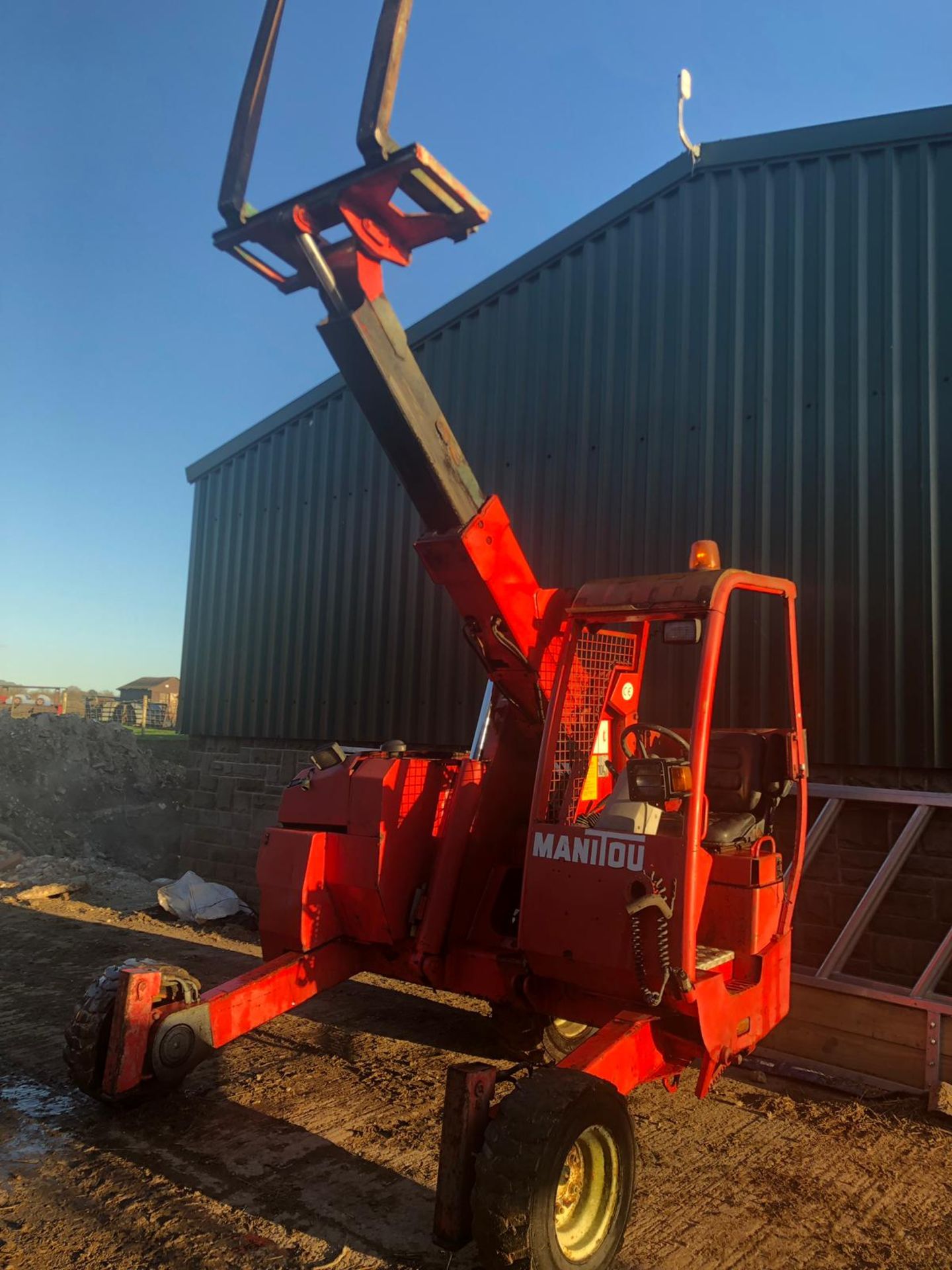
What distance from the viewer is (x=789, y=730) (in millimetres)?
5277

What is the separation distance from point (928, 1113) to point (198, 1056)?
4.08m

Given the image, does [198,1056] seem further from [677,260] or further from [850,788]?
[677,260]

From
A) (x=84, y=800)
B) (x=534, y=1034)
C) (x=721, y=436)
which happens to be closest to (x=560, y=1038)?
(x=534, y=1034)

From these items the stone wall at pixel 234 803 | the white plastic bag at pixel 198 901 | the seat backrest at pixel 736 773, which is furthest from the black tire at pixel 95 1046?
the stone wall at pixel 234 803

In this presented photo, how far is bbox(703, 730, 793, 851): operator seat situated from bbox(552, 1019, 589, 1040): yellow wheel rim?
173 cm

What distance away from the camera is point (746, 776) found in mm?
5133

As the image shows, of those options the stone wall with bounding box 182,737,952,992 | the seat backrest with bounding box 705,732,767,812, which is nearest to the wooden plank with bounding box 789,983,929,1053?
the stone wall with bounding box 182,737,952,992

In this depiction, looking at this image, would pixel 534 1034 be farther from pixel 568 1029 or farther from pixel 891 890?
pixel 891 890

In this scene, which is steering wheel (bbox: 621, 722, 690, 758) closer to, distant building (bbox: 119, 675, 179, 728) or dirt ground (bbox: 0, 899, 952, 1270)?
dirt ground (bbox: 0, 899, 952, 1270)

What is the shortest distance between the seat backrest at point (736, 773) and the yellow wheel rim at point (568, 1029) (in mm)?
1773

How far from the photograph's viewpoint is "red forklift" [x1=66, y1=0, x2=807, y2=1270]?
3963 mm

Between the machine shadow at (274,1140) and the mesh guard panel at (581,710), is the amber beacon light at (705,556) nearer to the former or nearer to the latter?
the mesh guard panel at (581,710)

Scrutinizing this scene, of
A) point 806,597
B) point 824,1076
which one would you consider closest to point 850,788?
point 806,597

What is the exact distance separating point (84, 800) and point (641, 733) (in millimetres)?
17166
